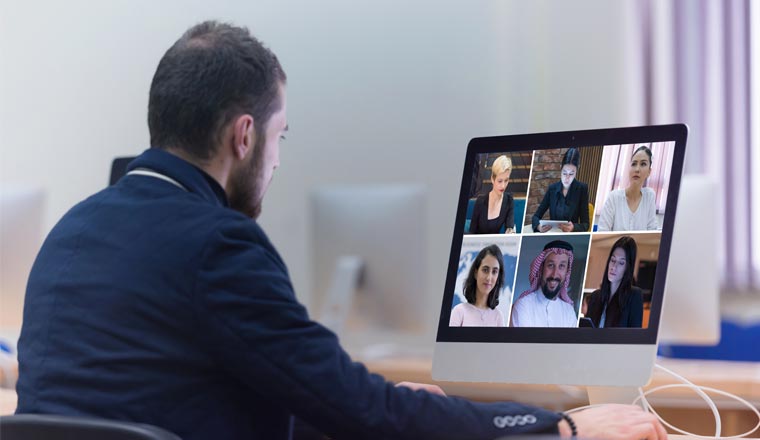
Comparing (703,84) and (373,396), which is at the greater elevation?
(703,84)

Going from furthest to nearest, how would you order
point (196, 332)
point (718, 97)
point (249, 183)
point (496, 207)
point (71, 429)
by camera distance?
point (718, 97)
point (496, 207)
point (249, 183)
point (196, 332)
point (71, 429)

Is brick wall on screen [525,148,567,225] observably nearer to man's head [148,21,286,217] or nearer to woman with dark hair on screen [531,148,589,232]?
woman with dark hair on screen [531,148,589,232]

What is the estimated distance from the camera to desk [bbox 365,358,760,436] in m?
2.30

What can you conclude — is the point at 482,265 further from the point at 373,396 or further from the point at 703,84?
the point at 703,84

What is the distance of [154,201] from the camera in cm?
125

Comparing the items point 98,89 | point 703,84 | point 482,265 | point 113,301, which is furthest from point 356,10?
point 113,301

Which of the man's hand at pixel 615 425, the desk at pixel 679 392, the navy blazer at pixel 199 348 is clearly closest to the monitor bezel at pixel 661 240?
the man's hand at pixel 615 425

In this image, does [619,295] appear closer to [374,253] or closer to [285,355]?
[285,355]

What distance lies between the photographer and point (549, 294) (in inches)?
59.7

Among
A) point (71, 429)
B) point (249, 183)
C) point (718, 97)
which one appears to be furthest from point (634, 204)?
point (718, 97)

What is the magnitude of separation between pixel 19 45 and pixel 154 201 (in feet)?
14.5

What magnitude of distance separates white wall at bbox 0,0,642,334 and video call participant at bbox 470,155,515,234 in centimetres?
305

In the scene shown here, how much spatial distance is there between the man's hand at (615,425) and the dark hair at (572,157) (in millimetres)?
440

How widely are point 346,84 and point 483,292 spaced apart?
138 inches
